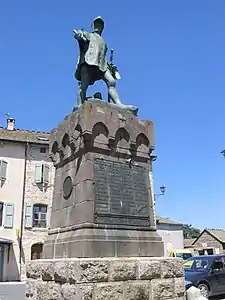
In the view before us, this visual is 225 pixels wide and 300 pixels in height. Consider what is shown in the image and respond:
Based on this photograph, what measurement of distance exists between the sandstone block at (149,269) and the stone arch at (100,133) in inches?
76.0

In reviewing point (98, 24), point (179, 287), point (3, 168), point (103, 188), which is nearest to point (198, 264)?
point (179, 287)

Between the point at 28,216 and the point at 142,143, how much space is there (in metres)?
18.8

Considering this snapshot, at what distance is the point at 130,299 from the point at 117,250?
2.27 feet

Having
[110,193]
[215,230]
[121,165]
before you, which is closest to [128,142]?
[121,165]

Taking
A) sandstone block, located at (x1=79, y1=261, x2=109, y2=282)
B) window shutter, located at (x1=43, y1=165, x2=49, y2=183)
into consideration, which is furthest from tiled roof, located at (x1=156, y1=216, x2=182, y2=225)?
sandstone block, located at (x1=79, y1=261, x2=109, y2=282)

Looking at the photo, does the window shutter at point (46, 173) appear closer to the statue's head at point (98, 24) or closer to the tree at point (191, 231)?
the statue's head at point (98, 24)

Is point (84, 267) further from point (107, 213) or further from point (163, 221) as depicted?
point (163, 221)

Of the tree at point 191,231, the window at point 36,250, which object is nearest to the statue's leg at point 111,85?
the window at point 36,250

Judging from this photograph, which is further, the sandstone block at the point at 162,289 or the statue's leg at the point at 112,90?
the statue's leg at the point at 112,90

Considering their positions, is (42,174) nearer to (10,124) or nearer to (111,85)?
(10,124)

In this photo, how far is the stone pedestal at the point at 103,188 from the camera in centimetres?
516

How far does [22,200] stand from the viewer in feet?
77.8

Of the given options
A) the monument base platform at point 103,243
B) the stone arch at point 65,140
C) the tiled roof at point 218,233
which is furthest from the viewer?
the tiled roof at point 218,233

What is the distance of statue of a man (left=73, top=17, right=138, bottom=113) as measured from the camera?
6.35 meters
